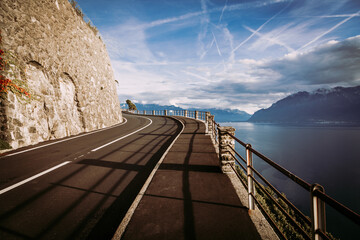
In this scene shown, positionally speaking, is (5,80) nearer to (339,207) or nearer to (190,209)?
(190,209)

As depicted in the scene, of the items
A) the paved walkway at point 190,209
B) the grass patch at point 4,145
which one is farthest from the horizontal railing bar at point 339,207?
the grass patch at point 4,145

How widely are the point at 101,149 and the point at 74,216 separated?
4.77 metres

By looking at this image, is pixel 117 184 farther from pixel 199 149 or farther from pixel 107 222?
pixel 199 149

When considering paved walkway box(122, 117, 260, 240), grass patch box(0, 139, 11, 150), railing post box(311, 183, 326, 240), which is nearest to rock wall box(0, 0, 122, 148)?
grass patch box(0, 139, 11, 150)

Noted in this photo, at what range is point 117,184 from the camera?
4.56 m

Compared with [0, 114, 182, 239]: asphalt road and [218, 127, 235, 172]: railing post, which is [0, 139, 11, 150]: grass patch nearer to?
[0, 114, 182, 239]: asphalt road

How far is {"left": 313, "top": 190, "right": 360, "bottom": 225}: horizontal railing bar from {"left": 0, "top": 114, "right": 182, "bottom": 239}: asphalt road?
3280 millimetres

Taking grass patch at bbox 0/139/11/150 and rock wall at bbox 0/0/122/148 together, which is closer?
grass patch at bbox 0/139/11/150

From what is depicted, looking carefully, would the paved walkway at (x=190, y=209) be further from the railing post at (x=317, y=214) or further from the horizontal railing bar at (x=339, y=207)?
the horizontal railing bar at (x=339, y=207)

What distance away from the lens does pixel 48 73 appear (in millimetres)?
11062

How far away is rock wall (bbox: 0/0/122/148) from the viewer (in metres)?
8.69

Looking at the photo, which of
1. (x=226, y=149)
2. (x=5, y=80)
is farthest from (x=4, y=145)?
(x=226, y=149)

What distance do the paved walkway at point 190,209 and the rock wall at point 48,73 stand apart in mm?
9188

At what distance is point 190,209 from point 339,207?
261 centimetres
